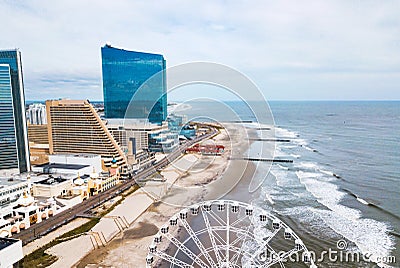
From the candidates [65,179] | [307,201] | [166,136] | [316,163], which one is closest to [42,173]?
[65,179]

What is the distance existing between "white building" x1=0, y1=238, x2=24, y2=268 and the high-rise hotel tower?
54.0 ft

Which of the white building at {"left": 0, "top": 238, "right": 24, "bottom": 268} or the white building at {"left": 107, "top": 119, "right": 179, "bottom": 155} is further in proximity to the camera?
the white building at {"left": 107, "top": 119, "right": 179, "bottom": 155}

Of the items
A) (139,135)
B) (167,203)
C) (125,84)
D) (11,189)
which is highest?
(125,84)

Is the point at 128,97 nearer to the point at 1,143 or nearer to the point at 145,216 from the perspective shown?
the point at 1,143

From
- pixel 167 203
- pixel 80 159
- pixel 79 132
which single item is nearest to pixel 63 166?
pixel 80 159

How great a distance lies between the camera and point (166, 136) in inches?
1097

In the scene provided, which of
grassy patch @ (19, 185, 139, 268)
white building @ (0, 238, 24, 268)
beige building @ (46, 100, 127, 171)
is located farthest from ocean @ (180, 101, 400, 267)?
white building @ (0, 238, 24, 268)

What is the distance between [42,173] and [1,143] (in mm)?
4103

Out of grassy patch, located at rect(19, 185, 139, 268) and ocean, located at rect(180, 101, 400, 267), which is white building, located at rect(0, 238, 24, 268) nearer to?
grassy patch, located at rect(19, 185, 139, 268)

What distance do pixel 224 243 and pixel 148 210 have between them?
537cm

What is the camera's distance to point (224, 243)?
12.3 m

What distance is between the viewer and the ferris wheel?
29.1 ft

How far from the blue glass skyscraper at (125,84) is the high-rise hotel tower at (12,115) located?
46.6ft

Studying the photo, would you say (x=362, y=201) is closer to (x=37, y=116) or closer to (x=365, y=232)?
(x=365, y=232)
